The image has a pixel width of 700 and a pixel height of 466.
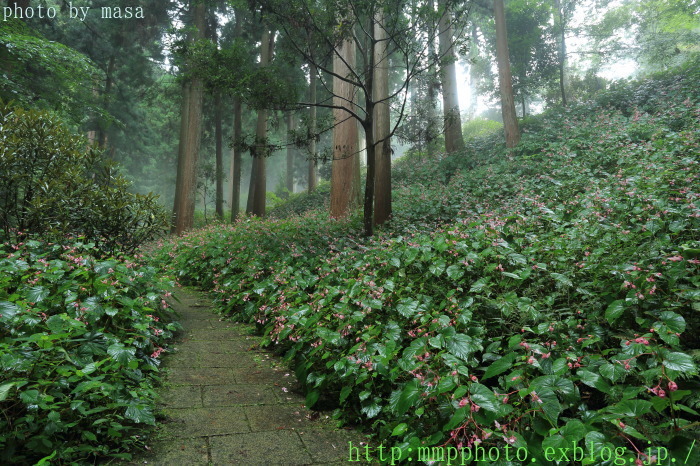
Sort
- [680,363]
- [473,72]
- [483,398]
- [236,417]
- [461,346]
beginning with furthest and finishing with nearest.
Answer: [473,72]
[236,417]
[461,346]
[483,398]
[680,363]

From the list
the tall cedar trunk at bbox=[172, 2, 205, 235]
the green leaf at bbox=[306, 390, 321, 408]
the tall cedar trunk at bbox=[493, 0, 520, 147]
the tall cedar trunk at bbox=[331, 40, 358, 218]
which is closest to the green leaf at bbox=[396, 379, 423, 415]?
the green leaf at bbox=[306, 390, 321, 408]

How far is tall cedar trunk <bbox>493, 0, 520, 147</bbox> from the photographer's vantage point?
11203 millimetres

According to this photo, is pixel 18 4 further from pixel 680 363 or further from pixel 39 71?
pixel 680 363

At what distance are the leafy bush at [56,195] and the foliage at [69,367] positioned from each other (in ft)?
4.12

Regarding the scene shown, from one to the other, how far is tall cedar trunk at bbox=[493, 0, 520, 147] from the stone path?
10.1 meters

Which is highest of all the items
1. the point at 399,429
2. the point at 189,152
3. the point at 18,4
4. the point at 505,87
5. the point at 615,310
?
the point at 18,4

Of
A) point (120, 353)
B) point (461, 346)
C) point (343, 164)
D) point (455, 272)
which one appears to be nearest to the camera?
point (461, 346)

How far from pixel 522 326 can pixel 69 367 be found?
103 inches

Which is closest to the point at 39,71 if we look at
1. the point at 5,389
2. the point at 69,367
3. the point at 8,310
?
the point at 8,310

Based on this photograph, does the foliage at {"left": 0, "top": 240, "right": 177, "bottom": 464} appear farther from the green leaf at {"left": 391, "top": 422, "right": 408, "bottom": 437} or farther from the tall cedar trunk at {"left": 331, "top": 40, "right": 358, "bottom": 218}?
the tall cedar trunk at {"left": 331, "top": 40, "right": 358, "bottom": 218}

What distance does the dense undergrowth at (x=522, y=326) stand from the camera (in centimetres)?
171

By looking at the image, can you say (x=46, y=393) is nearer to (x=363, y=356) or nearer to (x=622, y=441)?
(x=363, y=356)

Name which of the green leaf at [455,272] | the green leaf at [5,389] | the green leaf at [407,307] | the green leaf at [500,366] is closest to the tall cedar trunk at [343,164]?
the green leaf at [455,272]

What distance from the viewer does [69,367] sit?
2.05 metres
